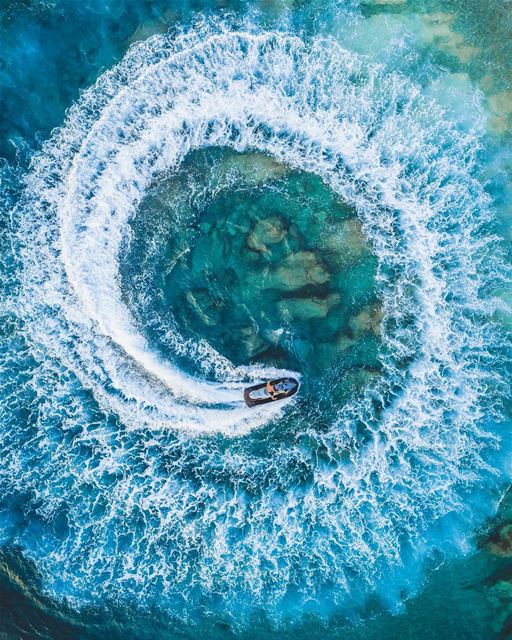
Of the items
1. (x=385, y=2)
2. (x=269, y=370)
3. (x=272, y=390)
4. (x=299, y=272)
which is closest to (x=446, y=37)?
(x=385, y=2)

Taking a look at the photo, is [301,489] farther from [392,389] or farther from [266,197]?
[266,197]

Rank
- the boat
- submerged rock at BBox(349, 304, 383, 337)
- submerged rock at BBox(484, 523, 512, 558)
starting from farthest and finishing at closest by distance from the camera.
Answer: submerged rock at BBox(349, 304, 383, 337), the boat, submerged rock at BBox(484, 523, 512, 558)

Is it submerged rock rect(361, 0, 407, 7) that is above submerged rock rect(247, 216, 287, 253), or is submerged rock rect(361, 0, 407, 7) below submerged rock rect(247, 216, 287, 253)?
above

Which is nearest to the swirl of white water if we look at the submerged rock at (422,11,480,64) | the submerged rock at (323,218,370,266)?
the submerged rock at (323,218,370,266)

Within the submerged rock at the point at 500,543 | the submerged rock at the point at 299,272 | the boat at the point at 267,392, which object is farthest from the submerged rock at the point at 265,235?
the submerged rock at the point at 500,543

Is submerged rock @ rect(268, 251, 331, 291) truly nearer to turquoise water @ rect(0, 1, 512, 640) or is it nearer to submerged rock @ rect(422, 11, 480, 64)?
turquoise water @ rect(0, 1, 512, 640)

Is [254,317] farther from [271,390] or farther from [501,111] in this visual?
[501,111]

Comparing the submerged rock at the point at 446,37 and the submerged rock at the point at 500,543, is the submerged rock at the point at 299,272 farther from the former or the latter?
the submerged rock at the point at 500,543

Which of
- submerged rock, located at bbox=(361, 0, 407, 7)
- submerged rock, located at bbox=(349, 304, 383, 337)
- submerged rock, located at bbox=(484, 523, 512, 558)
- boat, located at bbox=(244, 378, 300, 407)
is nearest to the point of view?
submerged rock, located at bbox=(361, 0, 407, 7)
